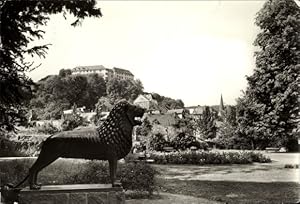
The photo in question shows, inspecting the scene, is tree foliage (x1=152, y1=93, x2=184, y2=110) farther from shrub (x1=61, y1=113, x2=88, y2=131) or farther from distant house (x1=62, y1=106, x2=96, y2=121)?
shrub (x1=61, y1=113, x2=88, y2=131)

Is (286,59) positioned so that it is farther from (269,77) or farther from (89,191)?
(89,191)

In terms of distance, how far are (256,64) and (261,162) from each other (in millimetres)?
5130

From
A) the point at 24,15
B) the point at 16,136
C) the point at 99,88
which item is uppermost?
the point at 24,15

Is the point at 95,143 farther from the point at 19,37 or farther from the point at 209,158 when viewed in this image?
the point at 209,158

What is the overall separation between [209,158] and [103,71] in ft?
27.7

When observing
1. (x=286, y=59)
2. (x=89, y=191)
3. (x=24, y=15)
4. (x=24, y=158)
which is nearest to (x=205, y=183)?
(x=24, y=158)

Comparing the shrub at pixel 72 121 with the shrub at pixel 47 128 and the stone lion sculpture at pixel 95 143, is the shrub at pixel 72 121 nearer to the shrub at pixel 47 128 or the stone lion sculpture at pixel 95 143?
the shrub at pixel 47 128

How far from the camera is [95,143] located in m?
5.38

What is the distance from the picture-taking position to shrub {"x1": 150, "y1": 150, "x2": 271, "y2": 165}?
15758 millimetres

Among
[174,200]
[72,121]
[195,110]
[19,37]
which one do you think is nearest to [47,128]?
[72,121]

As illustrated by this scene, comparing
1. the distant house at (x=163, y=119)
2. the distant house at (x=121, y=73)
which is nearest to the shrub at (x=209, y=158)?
the distant house at (x=163, y=119)

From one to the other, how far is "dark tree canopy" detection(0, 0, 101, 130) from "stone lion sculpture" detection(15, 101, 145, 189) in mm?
1940

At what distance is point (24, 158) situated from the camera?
8.86m

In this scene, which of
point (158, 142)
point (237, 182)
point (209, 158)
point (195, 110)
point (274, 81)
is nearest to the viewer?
point (237, 182)
